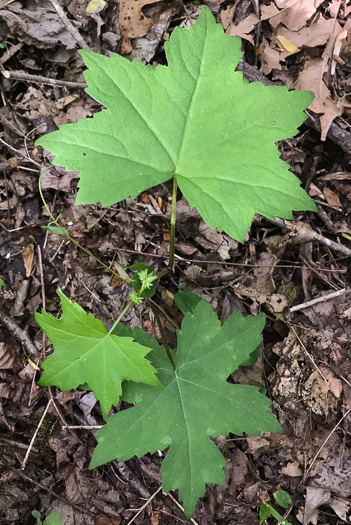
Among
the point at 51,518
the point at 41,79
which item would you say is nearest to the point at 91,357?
the point at 51,518

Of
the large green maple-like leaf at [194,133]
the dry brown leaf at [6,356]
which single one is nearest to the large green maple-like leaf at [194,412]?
the large green maple-like leaf at [194,133]

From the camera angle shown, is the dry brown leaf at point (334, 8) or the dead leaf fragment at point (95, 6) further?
the dead leaf fragment at point (95, 6)

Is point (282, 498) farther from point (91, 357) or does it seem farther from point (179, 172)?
point (179, 172)

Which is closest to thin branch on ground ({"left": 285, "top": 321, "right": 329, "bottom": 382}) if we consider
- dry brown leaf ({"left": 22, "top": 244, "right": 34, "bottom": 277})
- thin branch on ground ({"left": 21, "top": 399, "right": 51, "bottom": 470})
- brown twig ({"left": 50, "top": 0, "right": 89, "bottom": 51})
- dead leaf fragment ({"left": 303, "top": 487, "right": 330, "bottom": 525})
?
dead leaf fragment ({"left": 303, "top": 487, "right": 330, "bottom": 525})

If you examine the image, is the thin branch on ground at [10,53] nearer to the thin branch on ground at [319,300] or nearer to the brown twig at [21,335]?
the brown twig at [21,335]

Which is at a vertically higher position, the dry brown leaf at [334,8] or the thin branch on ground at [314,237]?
the dry brown leaf at [334,8]

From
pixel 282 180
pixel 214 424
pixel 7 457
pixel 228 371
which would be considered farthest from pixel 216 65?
pixel 7 457

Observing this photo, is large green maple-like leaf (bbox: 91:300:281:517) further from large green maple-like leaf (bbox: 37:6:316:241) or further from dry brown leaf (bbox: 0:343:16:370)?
dry brown leaf (bbox: 0:343:16:370)

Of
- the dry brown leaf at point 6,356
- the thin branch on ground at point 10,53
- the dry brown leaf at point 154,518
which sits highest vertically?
the thin branch on ground at point 10,53
